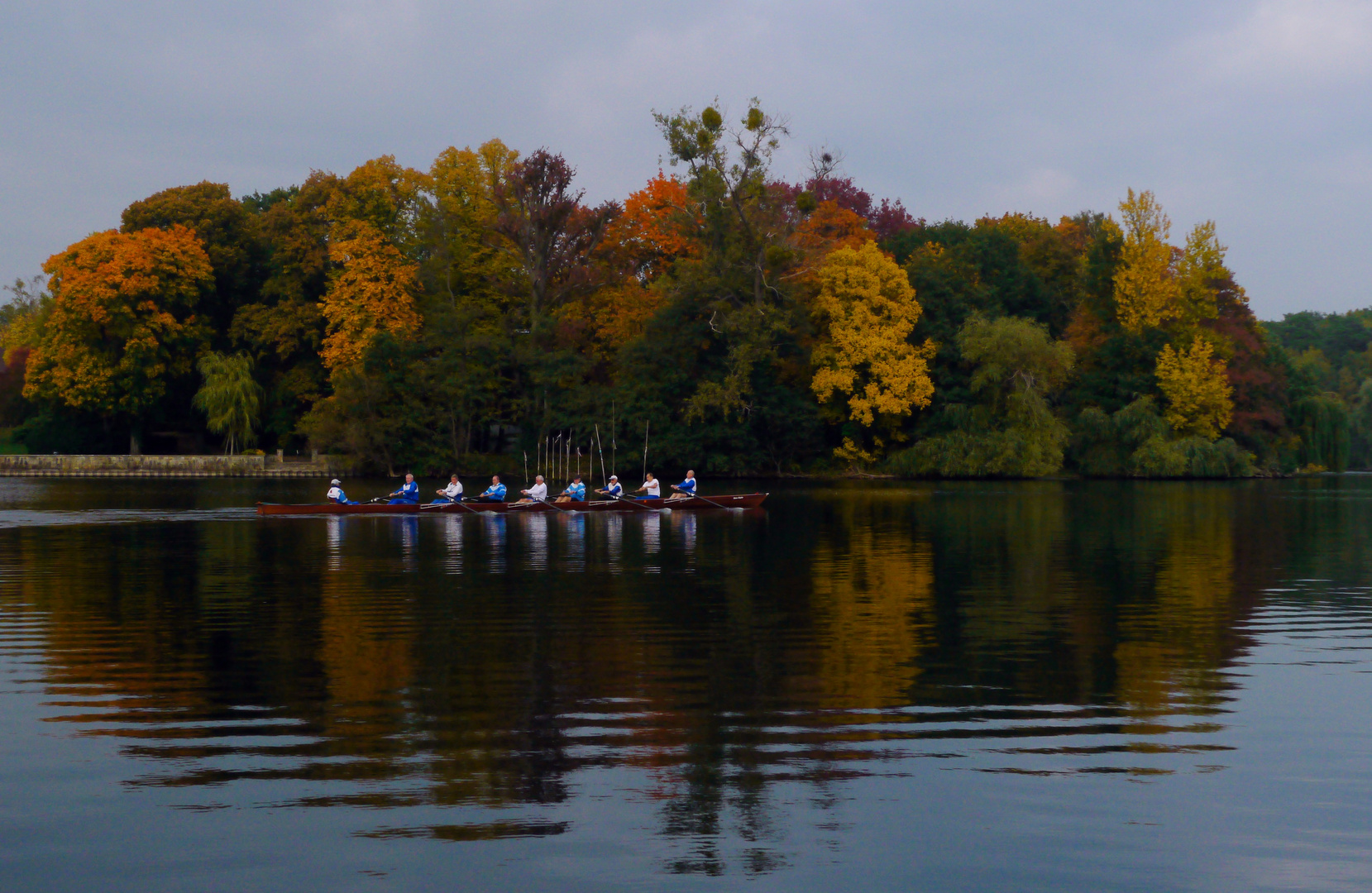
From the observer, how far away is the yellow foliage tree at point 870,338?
174 feet

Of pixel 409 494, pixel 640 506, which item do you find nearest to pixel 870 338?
pixel 640 506

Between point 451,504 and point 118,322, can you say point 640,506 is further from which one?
point 118,322

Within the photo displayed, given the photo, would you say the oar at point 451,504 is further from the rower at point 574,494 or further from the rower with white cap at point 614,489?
the rower with white cap at point 614,489

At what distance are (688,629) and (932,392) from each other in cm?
4265

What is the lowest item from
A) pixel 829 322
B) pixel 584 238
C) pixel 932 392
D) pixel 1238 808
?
pixel 1238 808

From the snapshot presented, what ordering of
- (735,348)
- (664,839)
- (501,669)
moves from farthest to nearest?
(735,348), (501,669), (664,839)

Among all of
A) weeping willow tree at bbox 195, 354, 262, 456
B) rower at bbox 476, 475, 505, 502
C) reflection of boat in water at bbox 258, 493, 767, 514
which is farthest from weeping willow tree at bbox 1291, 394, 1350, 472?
weeping willow tree at bbox 195, 354, 262, 456

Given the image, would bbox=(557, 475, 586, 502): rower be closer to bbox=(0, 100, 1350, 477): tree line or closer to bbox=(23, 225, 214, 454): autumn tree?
bbox=(0, 100, 1350, 477): tree line

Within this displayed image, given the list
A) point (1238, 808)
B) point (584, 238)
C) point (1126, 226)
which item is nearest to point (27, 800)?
point (1238, 808)

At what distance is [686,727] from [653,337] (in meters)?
48.0

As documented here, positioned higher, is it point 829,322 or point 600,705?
point 829,322

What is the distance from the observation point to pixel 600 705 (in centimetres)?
939

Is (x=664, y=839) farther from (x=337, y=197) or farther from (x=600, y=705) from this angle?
(x=337, y=197)

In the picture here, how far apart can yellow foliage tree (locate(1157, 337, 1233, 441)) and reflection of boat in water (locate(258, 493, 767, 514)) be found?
31.3 meters
